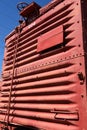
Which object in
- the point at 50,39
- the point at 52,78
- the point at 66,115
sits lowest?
the point at 66,115

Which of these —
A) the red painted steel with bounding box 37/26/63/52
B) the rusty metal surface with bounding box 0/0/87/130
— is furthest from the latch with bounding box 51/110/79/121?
the red painted steel with bounding box 37/26/63/52

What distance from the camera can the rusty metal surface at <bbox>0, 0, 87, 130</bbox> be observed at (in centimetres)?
365

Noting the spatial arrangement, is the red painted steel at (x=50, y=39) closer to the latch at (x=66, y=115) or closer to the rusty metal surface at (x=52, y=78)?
the rusty metal surface at (x=52, y=78)

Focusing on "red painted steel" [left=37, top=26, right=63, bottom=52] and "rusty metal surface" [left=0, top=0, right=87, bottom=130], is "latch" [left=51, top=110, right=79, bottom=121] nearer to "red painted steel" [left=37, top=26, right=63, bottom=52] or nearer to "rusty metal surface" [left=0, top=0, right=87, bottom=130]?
"rusty metal surface" [left=0, top=0, right=87, bottom=130]

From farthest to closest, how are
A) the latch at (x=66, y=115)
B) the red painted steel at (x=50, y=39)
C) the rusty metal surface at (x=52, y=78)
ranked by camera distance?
the red painted steel at (x=50, y=39)
the rusty metal surface at (x=52, y=78)
the latch at (x=66, y=115)

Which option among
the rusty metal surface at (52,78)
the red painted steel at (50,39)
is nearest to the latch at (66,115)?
the rusty metal surface at (52,78)

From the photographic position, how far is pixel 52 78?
14.2 feet

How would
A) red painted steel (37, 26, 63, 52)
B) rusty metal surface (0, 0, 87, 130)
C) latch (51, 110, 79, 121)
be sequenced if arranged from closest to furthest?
1. latch (51, 110, 79, 121)
2. rusty metal surface (0, 0, 87, 130)
3. red painted steel (37, 26, 63, 52)

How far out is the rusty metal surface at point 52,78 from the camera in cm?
365

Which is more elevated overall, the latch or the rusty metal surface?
the rusty metal surface

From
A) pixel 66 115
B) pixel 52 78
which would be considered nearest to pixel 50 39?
pixel 52 78

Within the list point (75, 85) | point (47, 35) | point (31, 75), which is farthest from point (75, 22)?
point (31, 75)

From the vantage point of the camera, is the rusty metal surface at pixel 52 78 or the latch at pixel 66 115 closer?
the latch at pixel 66 115

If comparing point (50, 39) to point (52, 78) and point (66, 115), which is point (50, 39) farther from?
point (66, 115)
